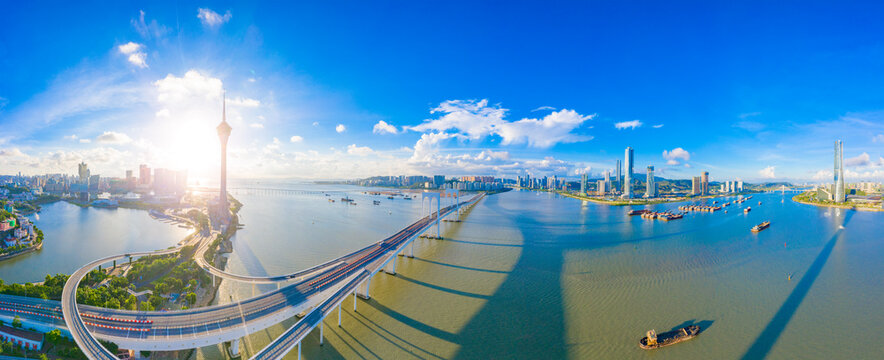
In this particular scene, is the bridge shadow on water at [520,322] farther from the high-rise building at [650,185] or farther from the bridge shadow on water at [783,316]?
the high-rise building at [650,185]

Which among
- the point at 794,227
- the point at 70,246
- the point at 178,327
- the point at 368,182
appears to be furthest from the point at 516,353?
the point at 368,182

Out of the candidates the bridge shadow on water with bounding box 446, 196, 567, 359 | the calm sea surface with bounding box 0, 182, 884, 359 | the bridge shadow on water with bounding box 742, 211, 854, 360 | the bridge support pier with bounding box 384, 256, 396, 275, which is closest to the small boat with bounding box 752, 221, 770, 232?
the calm sea surface with bounding box 0, 182, 884, 359

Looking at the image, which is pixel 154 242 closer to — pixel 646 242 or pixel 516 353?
pixel 516 353

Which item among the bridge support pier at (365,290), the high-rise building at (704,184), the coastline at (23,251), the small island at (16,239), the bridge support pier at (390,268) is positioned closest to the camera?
the bridge support pier at (365,290)

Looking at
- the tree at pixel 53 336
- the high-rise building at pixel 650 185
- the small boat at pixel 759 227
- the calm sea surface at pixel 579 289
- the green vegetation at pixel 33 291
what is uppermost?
the high-rise building at pixel 650 185

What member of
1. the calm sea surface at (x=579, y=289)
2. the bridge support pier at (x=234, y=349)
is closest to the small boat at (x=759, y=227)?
the calm sea surface at (x=579, y=289)

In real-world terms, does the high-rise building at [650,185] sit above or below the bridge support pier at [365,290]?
above
